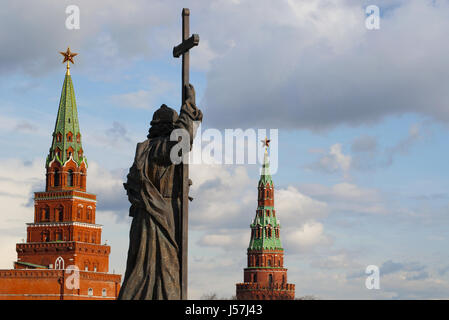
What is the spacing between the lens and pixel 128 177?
525 inches

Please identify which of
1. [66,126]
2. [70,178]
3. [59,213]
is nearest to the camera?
[59,213]

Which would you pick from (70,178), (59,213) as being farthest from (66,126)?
(59,213)

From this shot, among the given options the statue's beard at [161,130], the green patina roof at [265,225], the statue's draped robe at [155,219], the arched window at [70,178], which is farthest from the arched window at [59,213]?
the statue's draped robe at [155,219]

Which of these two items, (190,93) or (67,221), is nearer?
(190,93)

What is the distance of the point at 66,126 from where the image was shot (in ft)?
358

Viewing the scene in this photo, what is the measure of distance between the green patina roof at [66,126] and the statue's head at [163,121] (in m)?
96.4

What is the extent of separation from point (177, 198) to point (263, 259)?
121 meters

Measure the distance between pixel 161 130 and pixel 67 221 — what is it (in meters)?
96.2

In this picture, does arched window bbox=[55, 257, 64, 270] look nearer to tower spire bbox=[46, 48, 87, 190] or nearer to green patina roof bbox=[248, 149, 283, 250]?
tower spire bbox=[46, 48, 87, 190]

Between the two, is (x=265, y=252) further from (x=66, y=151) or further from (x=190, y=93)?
(x=190, y=93)

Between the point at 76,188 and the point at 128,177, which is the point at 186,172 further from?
the point at 76,188

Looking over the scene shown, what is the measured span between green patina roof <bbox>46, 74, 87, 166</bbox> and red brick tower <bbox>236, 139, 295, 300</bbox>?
109ft
